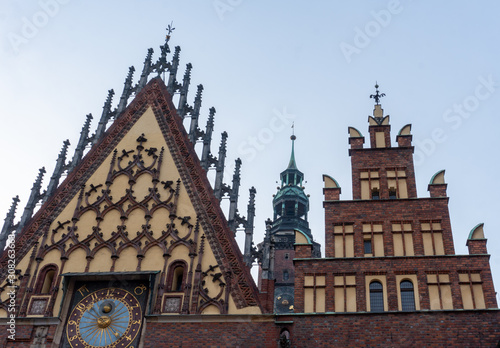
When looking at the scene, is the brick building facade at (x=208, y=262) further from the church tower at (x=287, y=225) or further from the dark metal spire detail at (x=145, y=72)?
the church tower at (x=287, y=225)

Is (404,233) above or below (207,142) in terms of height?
below

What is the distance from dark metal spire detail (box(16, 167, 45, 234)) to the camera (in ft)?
61.5

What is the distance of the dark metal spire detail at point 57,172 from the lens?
1936cm

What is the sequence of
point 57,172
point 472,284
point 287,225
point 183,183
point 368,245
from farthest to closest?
point 287,225
point 57,172
point 183,183
point 368,245
point 472,284

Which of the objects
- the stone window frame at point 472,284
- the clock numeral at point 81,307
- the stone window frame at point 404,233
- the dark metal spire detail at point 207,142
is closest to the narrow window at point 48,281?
the clock numeral at point 81,307

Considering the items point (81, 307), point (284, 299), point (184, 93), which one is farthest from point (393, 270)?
point (284, 299)

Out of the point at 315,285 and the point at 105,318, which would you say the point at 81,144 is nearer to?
the point at 105,318

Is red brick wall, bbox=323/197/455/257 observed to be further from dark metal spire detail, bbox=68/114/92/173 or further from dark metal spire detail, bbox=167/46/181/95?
dark metal spire detail, bbox=68/114/92/173

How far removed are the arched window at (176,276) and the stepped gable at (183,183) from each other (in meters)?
0.94

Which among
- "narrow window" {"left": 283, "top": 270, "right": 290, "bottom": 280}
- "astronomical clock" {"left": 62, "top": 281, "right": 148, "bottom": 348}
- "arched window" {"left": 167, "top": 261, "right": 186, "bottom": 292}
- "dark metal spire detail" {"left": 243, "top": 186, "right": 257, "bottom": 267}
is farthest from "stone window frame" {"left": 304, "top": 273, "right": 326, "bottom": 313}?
"narrow window" {"left": 283, "top": 270, "right": 290, "bottom": 280}

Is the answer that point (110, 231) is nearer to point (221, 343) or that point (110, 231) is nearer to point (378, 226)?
point (221, 343)

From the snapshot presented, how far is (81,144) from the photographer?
20.6 m

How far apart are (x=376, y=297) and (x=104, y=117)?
10450 mm

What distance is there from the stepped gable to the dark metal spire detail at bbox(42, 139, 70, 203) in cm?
23
